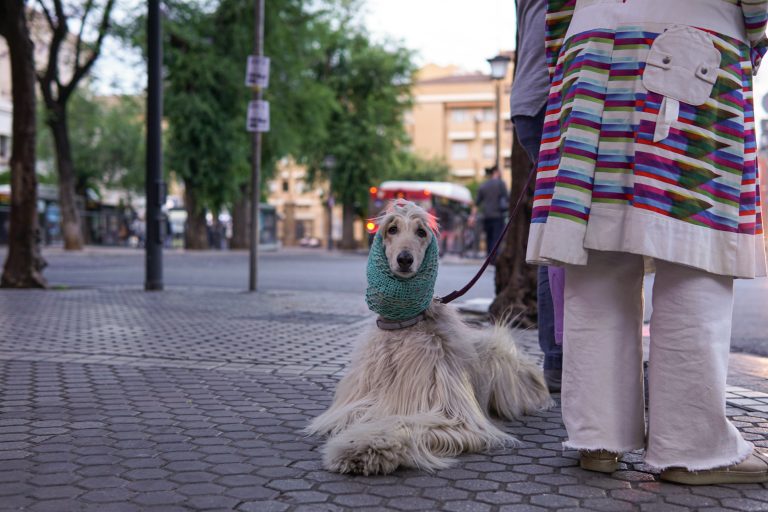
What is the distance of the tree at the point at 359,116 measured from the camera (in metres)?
44.0

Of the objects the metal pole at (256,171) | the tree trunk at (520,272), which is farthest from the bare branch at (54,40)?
the tree trunk at (520,272)

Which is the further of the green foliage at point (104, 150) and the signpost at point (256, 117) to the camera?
the green foliage at point (104, 150)

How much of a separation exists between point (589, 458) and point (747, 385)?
247cm

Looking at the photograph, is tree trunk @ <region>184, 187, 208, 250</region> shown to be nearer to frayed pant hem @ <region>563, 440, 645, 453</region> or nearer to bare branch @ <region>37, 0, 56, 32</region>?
bare branch @ <region>37, 0, 56, 32</region>

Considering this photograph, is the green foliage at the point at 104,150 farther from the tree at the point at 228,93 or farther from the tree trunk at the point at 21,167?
the tree trunk at the point at 21,167

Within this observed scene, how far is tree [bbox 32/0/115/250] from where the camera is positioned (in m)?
23.2

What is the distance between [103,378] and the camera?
16.5 ft

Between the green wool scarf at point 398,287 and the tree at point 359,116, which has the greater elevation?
the tree at point 359,116

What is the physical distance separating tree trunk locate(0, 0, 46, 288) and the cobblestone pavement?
5.69 meters

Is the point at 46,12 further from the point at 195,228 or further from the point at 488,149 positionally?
the point at 488,149

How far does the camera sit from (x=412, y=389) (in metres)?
3.34

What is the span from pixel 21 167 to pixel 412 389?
34.4 feet

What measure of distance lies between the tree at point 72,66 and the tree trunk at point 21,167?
36.8 feet

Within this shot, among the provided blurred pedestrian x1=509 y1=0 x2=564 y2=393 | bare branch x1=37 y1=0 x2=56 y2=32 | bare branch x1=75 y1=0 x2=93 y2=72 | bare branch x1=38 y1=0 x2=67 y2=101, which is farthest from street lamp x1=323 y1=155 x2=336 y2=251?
blurred pedestrian x1=509 y1=0 x2=564 y2=393
